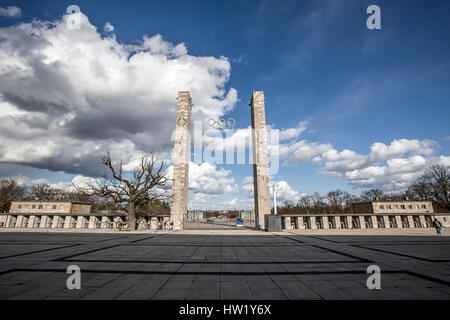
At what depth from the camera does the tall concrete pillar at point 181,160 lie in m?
27.7

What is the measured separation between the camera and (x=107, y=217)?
30734 millimetres

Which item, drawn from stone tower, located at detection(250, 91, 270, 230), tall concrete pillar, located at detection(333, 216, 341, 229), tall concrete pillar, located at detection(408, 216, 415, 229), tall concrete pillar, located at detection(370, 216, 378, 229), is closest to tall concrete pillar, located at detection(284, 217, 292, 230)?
stone tower, located at detection(250, 91, 270, 230)

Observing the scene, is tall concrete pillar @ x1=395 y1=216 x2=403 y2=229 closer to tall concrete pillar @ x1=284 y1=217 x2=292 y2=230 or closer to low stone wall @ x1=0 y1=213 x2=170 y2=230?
tall concrete pillar @ x1=284 y1=217 x2=292 y2=230

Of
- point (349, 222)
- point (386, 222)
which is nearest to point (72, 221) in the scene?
point (349, 222)

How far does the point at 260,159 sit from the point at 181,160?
11.8 metres

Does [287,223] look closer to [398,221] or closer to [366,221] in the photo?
[366,221]

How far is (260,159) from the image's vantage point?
1156 inches

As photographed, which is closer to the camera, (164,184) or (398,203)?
(164,184)

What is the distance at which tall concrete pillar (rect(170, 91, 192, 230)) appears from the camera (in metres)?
27.7

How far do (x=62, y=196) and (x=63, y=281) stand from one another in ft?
291

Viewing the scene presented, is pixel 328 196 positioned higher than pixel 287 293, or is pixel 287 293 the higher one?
pixel 328 196

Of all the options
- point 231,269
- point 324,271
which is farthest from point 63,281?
point 324,271
